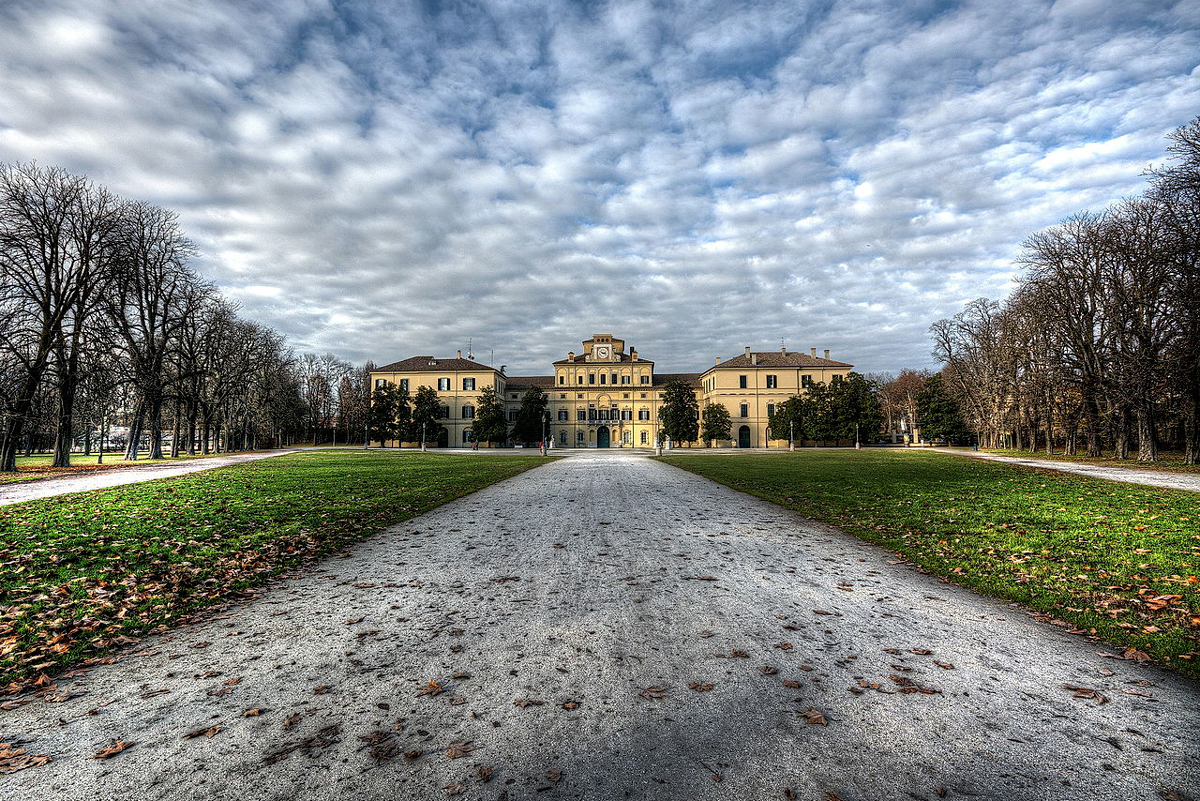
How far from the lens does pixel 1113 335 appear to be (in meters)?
30.0

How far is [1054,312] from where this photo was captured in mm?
33625

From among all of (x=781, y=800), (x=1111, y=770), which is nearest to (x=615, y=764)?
(x=781, y=800)

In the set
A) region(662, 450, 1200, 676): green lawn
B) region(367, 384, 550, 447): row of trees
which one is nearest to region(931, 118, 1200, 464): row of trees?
region(662, 450, 1200, 676): green lawn

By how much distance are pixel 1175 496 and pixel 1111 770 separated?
627 inches

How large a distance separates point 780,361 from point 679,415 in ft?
61.2

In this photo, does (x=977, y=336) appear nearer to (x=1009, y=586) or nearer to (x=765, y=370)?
(x=765, y=370)

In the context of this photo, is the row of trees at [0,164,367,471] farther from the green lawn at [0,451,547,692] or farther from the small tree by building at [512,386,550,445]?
the small tree by building at [512,386,550,445]

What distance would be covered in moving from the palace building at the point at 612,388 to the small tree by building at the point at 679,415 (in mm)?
8691

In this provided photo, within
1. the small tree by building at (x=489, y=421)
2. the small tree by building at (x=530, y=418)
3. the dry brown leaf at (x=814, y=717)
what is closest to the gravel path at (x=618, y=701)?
the dry brown leaf at (x=814, y=717)

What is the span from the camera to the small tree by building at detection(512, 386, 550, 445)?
221ft

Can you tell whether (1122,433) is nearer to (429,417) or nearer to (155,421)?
(155,421)

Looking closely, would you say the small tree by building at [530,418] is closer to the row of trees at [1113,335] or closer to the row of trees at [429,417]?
the row of trees at [429,417]

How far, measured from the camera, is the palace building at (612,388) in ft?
231

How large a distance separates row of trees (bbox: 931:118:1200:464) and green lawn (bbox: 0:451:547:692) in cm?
3047
